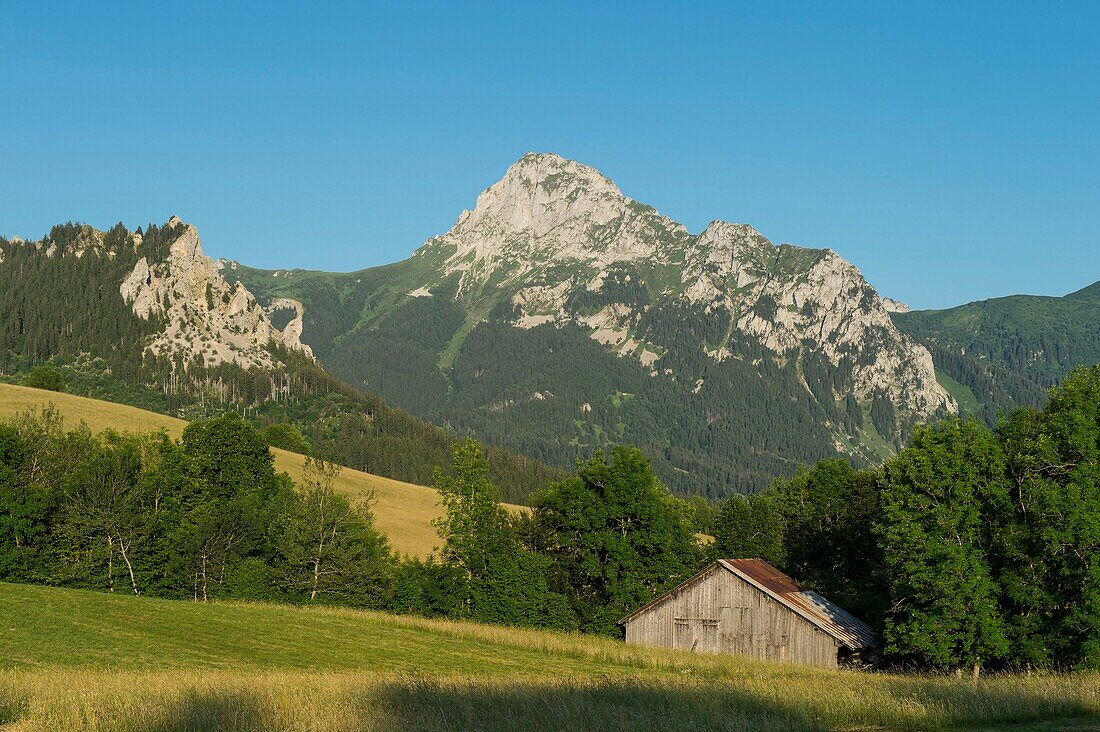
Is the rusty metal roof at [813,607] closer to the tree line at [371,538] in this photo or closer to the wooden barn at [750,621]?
the wooden barn at [750,621]

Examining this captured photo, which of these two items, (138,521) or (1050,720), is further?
(138,521)

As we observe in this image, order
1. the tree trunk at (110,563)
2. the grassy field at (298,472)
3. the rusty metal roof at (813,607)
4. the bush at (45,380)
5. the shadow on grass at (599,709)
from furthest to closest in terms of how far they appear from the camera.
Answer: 1. the bush at (45,380)
2. the grassy field at (298,472)
3. the tree trunk at (110,563)
4. the rusty metal roof at (813,607)
5. the shadow on grass at (599,709)

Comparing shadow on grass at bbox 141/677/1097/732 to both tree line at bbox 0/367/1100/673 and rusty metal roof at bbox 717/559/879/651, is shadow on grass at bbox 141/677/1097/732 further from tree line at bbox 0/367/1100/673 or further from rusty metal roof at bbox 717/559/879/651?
tree line at bbox 0/367/1100/673

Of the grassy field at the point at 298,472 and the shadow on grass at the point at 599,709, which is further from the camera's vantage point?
the grassy field at the point at 298,472

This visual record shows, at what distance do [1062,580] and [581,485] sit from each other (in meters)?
37.2

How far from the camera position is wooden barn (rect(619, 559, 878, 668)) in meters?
61.0

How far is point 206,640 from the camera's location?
46.2m

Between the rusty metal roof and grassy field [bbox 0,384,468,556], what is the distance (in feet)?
177

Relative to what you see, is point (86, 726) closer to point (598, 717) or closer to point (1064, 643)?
point (598, 717)

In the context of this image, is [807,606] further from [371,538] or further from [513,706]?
[513,706]

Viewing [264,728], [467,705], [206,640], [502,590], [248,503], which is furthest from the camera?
[248,503]

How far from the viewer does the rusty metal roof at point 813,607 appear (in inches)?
2393

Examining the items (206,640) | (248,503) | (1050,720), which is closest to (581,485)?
(248,503)

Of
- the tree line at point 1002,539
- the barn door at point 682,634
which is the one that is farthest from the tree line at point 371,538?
the barn door at point 682,634
